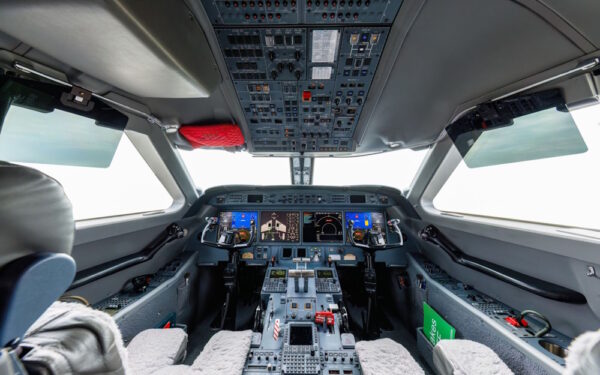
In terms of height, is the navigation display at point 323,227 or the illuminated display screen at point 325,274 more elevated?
the navigation display at point 323,227

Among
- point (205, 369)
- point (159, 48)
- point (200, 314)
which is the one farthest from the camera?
point (200, 314)

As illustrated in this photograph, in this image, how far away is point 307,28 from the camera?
1.18 metres

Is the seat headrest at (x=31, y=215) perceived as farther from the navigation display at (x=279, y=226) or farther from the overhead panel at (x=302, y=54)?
the navigation display at (x=279, y=226)

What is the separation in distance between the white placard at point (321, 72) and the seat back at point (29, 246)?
4.67ft

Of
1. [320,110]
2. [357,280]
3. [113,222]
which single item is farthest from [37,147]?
[357,280]

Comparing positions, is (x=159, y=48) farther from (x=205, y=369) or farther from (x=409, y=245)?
(x=409, y=245)

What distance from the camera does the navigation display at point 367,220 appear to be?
361cm

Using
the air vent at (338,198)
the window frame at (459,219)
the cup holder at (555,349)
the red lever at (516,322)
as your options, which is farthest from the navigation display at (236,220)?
the cup holder at (555,349)

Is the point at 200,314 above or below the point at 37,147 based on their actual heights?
below

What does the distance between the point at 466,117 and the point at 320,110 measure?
1229 mm

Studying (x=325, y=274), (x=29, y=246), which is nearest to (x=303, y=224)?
(x=325, y=274)

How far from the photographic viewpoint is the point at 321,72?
1496 mm

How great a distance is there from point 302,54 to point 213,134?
1369 millimetres

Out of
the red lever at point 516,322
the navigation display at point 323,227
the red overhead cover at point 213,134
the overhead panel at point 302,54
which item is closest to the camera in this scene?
the overhead panel at point 302,54
